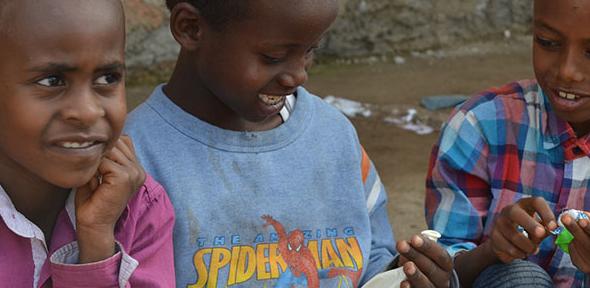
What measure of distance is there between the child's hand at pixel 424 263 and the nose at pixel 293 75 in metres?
0.42

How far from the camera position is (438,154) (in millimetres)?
2631

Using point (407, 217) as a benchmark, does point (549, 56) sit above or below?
above

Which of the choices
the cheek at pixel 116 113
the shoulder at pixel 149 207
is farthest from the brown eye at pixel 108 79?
the shoulder at pixel 149 207

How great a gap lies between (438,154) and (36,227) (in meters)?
1.09

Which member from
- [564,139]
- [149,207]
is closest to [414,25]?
[564,139]

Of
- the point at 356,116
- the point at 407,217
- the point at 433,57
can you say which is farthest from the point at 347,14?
the point at 407,217

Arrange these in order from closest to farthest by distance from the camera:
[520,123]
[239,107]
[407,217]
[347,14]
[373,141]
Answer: [239,107] → [520,123] → [407,217] → [373,141] → [347,14]

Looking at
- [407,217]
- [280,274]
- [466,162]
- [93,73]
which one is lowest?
[407,217]

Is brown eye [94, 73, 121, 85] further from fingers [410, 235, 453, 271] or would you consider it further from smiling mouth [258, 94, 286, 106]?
fingers [410, 235, 453, 271]

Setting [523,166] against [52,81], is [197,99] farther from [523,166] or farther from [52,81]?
[523,166]

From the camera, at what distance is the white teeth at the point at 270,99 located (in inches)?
90.2

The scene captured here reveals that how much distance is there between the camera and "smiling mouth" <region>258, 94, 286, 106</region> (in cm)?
229

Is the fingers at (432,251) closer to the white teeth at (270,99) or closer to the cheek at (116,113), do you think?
the white teeth at (270,99)

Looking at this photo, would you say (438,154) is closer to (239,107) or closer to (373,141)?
(239,107)
